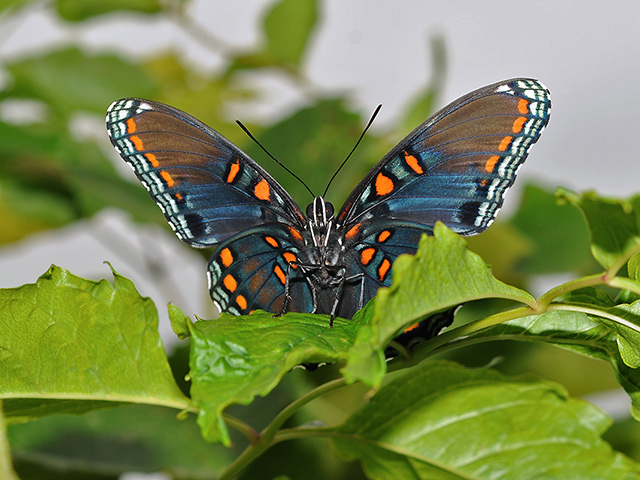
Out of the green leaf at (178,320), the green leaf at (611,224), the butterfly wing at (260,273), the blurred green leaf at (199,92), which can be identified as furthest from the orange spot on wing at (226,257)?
the blurred green leaf at (199,92)

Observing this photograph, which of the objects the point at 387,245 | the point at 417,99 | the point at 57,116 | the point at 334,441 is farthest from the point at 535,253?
the point at 57,116

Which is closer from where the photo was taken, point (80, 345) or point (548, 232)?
point (80, 345)

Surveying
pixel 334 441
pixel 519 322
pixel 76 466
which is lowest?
pixel 76 466

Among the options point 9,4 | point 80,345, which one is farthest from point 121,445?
point 9,4

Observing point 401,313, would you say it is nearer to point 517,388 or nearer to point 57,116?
point 517,388

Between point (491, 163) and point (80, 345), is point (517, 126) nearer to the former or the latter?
point (491, 163)

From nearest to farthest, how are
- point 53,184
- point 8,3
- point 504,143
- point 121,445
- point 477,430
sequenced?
point 477,430, point 504,143, point 121,445, point 8,3, point 53,184

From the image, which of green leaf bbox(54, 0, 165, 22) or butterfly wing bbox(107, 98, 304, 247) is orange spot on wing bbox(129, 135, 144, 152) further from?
green leaf bbox(54, 0, 165, 22)

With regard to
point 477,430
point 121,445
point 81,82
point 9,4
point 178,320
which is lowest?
point 121,445
